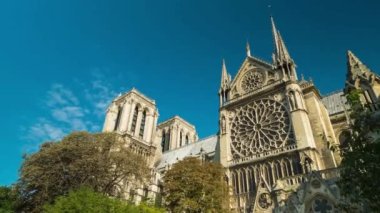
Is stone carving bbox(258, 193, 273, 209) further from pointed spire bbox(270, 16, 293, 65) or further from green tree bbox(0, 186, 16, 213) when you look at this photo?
green tree bbox(0, 186, 16, 213)

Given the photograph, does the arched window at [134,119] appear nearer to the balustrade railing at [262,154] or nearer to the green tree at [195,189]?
the balustrade railing at [262,154]

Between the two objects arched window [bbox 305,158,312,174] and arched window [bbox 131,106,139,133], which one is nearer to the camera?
arched window [bbox 305,158,312,174]

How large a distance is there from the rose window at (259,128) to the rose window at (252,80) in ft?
9.08

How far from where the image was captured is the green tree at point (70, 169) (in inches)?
1048

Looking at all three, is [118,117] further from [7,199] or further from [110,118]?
[7,199]

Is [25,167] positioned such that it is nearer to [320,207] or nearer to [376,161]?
[320,207]

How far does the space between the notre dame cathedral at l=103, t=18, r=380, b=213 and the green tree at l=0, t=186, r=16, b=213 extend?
38.4 ft

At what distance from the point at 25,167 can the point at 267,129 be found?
24.9m

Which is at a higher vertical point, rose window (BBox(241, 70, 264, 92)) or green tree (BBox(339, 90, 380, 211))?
rose window (BBox(241, 70, 264, 92))

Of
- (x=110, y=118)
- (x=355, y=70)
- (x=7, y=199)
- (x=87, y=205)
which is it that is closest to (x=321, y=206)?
(x=355, y=70)

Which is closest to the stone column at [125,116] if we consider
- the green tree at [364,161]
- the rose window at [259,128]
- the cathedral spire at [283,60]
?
the rose window at [259,128]

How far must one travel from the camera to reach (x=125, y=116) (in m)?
51.2

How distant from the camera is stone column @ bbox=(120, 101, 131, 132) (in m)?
49.8

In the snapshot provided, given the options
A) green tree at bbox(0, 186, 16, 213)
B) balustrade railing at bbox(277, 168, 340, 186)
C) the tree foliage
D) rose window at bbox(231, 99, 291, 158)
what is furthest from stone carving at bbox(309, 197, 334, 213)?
green tree at bbox(0, 186, 16, 213)
